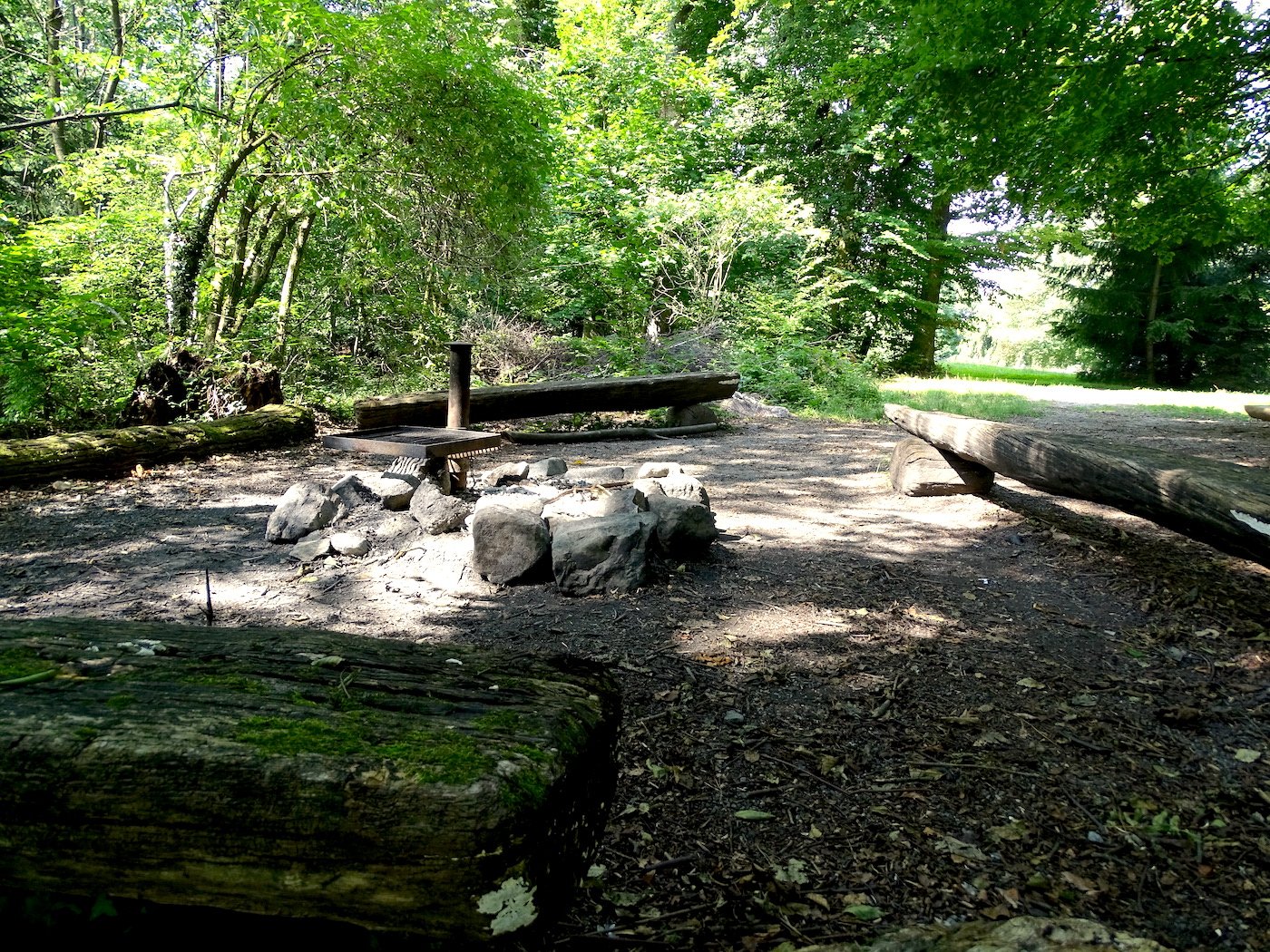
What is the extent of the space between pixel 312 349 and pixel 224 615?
7.74 metres

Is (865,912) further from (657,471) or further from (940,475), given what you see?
(940,475)

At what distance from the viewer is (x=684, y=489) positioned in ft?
16.4

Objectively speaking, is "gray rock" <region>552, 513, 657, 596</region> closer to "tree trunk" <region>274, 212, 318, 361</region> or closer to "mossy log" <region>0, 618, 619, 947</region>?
"mossy log" <region>0, 618, 619, 947</region>

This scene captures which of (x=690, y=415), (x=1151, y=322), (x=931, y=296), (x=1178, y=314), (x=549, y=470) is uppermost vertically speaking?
(x=931, y=296)

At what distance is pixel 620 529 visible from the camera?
4004 mm

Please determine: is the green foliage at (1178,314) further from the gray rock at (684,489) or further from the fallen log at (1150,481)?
the gray rock at (684,489)

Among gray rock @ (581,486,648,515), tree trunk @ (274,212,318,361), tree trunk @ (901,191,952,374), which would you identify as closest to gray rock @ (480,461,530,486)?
gray rock @ (581,486,648,515)

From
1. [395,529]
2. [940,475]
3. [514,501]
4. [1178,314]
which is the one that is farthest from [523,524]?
[1178,314]

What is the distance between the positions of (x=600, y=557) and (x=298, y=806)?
2813mm

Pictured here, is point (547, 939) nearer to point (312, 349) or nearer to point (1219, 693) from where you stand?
point (1219, 693)

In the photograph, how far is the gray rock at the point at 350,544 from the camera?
4.37 metres

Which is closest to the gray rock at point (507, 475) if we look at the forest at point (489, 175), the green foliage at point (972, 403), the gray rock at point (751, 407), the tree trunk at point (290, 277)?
the forest at point (489, 175)

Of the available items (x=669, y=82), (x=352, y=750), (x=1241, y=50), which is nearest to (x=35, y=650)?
(x=352, y=750)

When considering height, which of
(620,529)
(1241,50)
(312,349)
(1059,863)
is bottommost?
(1059,863)
